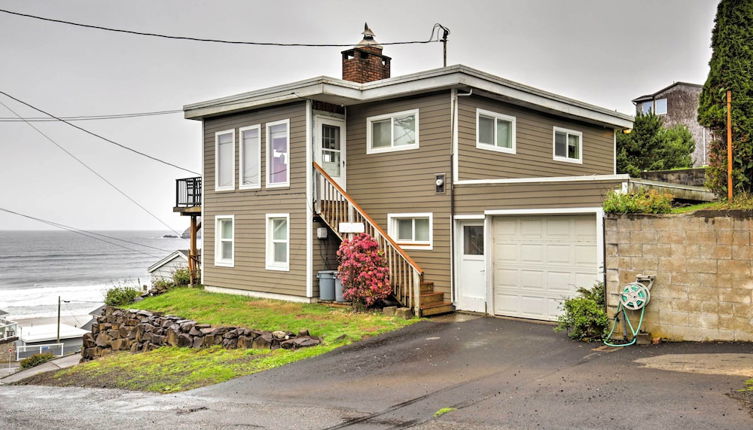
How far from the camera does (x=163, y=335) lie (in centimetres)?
1513

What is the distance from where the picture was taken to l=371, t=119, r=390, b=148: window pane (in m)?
16.6

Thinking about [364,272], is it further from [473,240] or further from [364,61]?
[364,61]

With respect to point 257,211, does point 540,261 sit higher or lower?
lower

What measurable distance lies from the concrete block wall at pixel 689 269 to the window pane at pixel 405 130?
21.8 ft

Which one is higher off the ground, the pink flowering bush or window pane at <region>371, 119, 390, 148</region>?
window pane at <region>371, 119, 390, 148</region>

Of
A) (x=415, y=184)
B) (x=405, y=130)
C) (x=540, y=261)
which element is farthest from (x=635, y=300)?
(x=405, y=130)

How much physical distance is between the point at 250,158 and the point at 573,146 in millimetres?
10191

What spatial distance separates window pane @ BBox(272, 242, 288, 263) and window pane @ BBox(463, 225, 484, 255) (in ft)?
18.1

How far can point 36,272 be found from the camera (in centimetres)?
8538

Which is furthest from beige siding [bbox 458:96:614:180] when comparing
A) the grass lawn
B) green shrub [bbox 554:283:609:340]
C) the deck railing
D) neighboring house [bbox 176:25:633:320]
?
green shrub [bbox 554:283:609:340]

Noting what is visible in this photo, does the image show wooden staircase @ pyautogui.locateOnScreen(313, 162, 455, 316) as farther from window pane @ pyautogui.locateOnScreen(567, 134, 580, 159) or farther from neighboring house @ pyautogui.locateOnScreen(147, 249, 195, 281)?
neighboring house @ pyautogui.locateOnScreen(147, 249, 195, 281)

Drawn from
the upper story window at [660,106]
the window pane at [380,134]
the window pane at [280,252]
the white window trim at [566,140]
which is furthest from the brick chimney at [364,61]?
the upper story window at [660,106]

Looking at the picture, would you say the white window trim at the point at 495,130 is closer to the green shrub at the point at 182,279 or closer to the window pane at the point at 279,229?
the window pane at the point at 279,229

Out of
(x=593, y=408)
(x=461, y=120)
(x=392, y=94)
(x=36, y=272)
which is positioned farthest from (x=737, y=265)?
(x=36, y=272)
